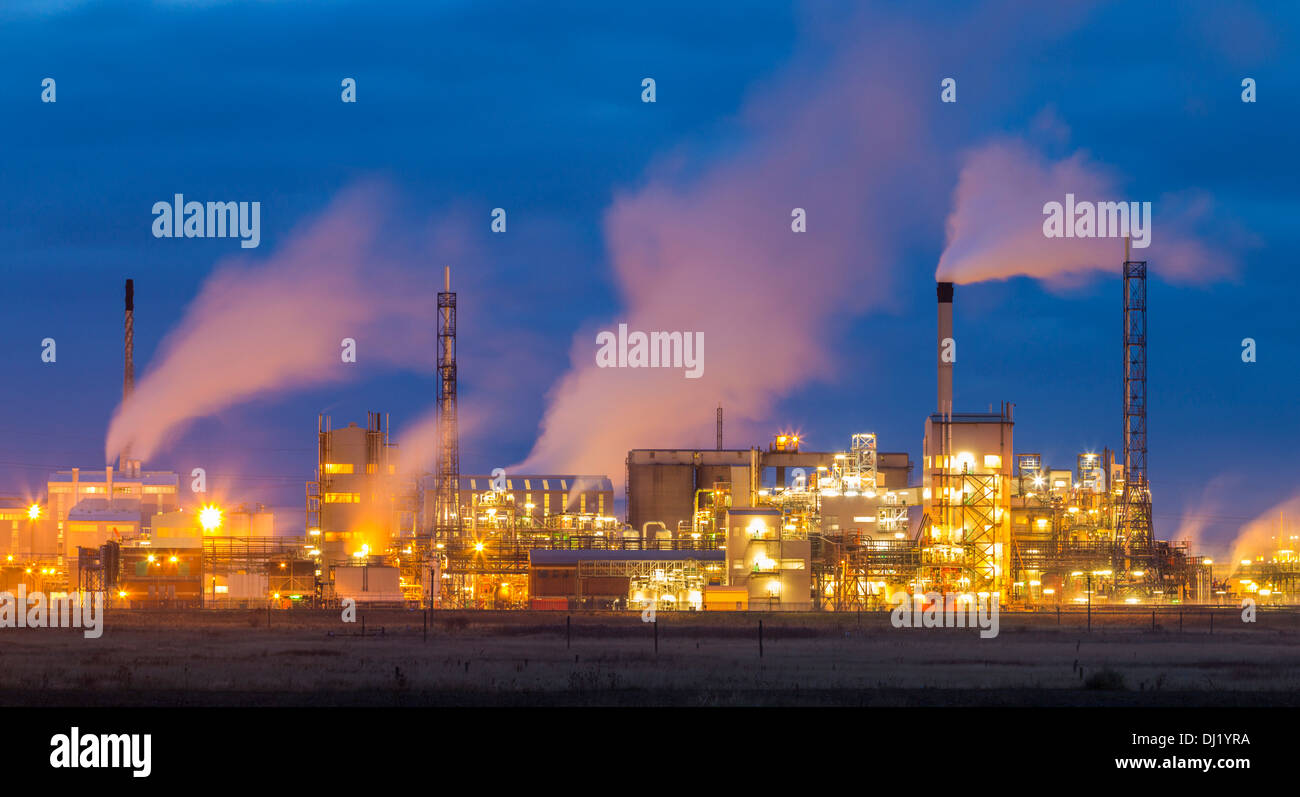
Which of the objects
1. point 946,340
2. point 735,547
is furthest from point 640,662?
point 946,340

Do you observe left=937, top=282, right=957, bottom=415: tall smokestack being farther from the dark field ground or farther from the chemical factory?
the dark field ground

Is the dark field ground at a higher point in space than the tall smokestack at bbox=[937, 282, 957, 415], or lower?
lower

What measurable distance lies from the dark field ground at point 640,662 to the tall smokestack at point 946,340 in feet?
84.1

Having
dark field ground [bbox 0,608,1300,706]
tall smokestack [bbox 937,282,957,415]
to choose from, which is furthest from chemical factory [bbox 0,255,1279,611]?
dark field ground [bbox 0,608,1300,706]

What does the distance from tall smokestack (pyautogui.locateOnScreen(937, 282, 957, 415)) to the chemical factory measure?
105 millimetres

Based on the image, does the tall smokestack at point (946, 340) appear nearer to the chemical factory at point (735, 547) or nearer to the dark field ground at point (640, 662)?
the chemical factory at point (735, 547)

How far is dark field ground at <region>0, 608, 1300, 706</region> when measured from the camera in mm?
31031

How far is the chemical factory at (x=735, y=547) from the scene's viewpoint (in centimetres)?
8200

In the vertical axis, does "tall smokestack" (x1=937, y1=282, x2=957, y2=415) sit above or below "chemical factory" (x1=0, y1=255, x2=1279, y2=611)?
above

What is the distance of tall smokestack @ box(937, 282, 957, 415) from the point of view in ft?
298

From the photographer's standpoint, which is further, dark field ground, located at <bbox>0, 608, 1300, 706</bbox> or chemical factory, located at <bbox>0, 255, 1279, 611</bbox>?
chemical factory, located at <bbox>0, 255, 1279, 611</bbox>

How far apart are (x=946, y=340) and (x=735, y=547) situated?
20999 mm

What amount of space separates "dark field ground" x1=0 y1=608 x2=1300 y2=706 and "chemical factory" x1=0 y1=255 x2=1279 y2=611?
14746 millimetres
